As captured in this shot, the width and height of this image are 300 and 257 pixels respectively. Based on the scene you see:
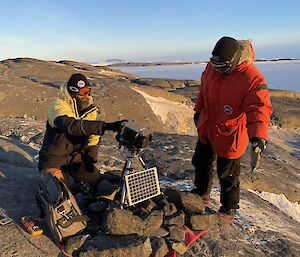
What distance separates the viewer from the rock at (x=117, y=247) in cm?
349

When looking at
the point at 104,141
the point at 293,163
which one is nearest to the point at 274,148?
the point at 293,163

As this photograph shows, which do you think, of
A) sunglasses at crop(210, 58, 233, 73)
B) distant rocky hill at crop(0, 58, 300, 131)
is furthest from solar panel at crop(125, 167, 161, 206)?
distant rocky hill at crop(0, 58, 300, 131)

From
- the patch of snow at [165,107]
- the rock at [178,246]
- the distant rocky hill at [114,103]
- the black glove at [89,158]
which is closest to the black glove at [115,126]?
the black glove at [89,158]

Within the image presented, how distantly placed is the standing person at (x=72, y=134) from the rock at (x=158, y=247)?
1243 millimetres

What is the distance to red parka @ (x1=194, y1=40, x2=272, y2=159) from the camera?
12.4 feet

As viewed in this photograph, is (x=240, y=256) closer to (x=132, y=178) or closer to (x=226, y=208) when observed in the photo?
(x=226, y=208)

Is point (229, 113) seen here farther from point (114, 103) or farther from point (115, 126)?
point (114, 103)

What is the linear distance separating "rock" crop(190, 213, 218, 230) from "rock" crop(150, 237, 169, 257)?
65cm

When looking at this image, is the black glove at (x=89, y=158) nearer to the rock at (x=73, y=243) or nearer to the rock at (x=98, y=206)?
the rock at (x=98, y=206)

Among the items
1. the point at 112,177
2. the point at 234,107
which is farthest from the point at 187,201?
the point at 234,107

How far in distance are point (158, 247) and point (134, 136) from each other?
1.15 m

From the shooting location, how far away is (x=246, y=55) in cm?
408

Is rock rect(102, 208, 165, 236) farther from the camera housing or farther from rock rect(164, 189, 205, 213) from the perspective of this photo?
the camera housing

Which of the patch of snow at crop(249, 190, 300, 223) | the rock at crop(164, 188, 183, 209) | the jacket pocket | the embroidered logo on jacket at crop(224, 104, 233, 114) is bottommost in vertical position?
the patch of snow at crop(249, 190, 300, 223)
